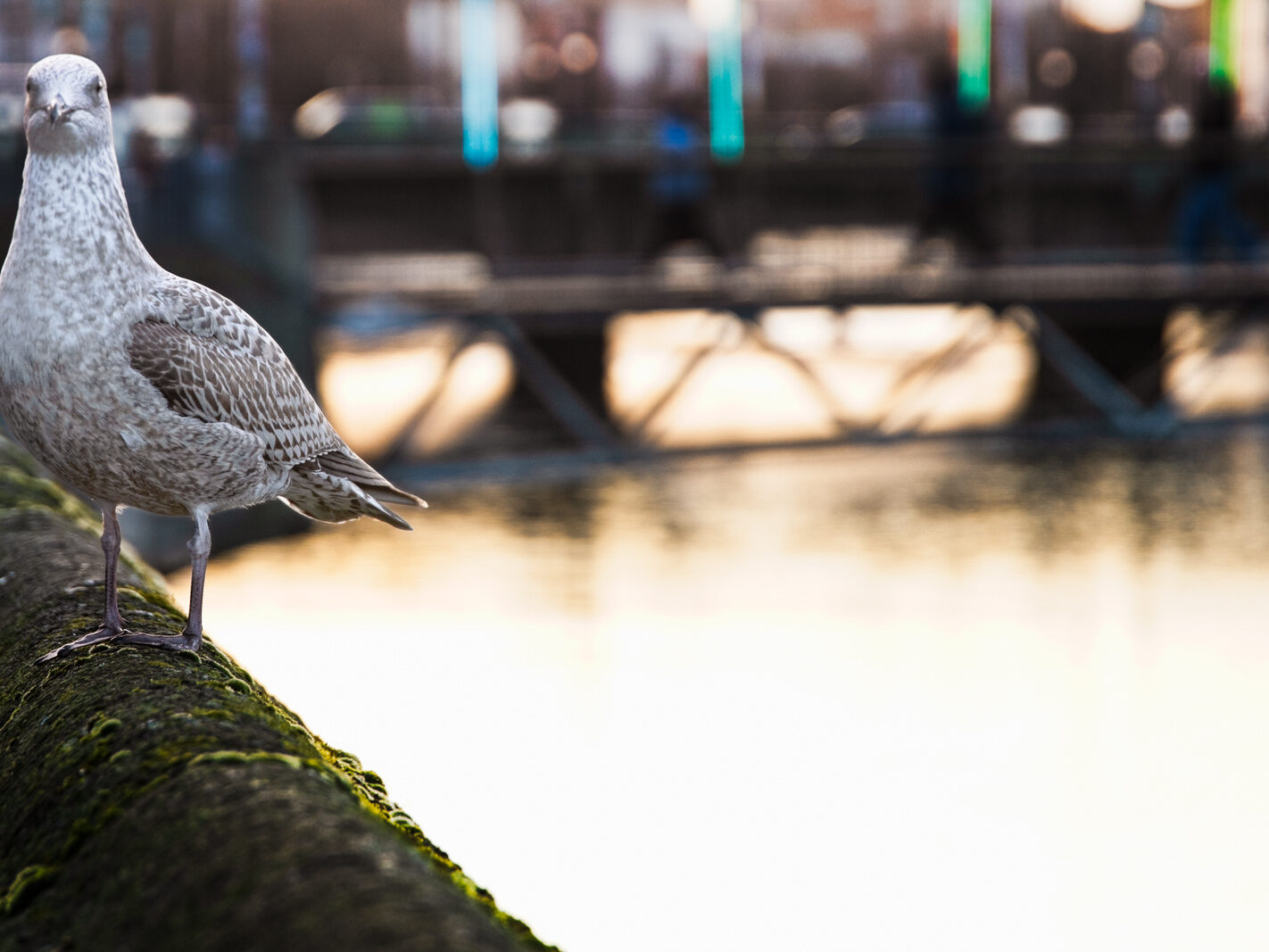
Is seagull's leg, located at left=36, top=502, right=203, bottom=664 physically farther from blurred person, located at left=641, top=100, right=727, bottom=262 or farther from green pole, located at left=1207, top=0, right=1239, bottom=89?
green pole, located at left=1207, top=0, right=1239, bottom=89

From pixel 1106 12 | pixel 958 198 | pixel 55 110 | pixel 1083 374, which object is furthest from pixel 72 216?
pixel 1106 12

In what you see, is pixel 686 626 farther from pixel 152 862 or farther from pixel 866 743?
pixel 152 862

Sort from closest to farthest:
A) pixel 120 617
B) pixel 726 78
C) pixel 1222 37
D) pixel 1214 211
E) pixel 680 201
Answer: pixel 120 617 → pixel 680 201 → pixel 1214 211 → pixel 1222 37 → pixel 726 78

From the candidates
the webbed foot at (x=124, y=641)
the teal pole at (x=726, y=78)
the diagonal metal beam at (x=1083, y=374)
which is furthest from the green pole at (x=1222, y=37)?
the webbed foot at (x=124, y=641)

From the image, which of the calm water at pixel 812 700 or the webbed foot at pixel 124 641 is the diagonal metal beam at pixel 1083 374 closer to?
the calm water at pixel 812 700

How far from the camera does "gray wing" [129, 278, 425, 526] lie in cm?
226

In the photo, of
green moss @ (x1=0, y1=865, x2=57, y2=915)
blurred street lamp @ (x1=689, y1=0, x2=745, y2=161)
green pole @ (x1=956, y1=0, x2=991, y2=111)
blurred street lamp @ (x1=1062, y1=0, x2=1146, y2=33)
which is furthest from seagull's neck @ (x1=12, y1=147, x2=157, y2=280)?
blurred street lamp @ (x1=1062, y1=0, x2=1146, y2=33)

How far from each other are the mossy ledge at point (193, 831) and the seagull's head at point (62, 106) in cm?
66

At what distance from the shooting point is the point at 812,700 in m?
6.38

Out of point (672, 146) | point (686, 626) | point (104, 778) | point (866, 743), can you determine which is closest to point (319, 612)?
point (686, 626)

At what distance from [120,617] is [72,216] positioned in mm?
543

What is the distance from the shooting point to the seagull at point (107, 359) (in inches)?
84.8

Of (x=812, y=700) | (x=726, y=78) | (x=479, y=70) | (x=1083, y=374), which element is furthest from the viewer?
(x=726, y=78)

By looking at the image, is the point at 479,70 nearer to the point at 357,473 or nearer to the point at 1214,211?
the point at 1214,211
